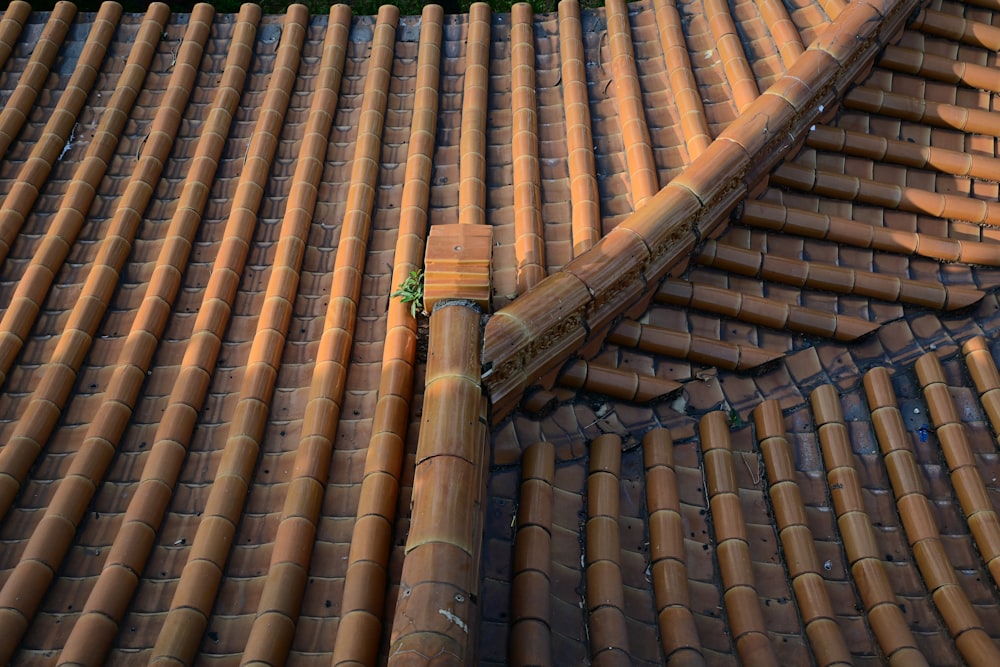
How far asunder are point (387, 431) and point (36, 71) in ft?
16.4

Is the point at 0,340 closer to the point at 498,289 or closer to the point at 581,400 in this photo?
the point at 498,289

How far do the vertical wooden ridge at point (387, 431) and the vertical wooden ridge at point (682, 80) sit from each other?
6.15ft

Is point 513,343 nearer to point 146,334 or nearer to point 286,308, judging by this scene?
point 286,308

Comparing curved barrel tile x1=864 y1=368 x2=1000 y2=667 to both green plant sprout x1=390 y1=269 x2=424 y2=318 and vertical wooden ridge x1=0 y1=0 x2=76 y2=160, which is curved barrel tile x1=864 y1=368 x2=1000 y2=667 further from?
vertical wooden ridge x1=0 y1=0 x2=76 y2=160

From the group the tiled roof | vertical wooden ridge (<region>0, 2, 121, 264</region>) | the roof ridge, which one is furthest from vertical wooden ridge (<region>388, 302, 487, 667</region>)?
vertical wooden ridge (<region>0, 2, 121, 264</region>)

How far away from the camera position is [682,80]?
22.1 ft

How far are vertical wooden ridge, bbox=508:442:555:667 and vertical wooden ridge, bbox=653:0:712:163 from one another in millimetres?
2503

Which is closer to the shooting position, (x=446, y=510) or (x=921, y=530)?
(x=446, y=510)

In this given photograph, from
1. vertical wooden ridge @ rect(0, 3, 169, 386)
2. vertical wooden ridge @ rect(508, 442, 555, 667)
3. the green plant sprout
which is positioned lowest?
vertical wooden ridge @ rect(508, 442, 555, 667)

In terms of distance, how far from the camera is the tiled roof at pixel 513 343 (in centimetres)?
449

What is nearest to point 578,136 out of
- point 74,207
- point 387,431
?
point 387,431

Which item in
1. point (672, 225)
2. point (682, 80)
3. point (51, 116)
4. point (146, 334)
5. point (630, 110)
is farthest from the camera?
point (51, 116)

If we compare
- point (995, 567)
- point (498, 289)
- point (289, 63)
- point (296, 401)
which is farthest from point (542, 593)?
point (289, 63)

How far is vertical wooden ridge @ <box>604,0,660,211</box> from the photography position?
19.8 ft
